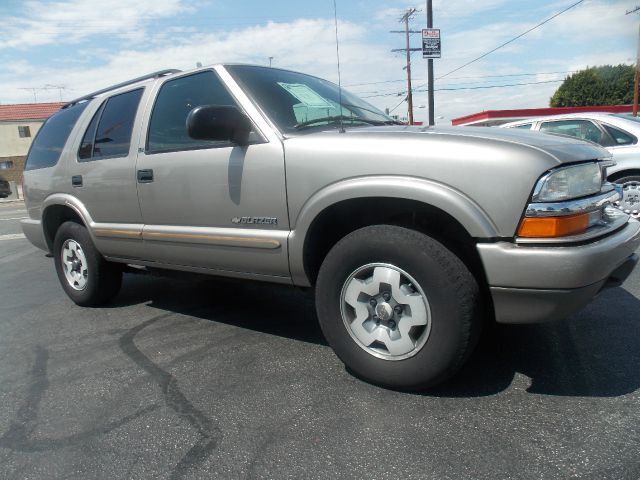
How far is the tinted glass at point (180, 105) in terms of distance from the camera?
3.30 meters

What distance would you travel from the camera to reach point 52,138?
4797 millimetres

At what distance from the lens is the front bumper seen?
214 cm

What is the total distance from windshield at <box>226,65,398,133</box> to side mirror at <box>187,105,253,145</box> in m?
0.18

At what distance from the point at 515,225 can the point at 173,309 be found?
3.18 metres

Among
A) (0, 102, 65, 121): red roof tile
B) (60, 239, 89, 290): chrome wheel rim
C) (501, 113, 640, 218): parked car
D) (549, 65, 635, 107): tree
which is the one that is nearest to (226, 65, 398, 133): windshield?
(60, 239, 89, 290): chrome wheel rim

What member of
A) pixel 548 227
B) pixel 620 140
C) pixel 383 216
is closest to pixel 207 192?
pixel 383 216

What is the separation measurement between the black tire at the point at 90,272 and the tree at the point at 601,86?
6259cm

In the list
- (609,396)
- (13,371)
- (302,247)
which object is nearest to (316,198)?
(302,247)

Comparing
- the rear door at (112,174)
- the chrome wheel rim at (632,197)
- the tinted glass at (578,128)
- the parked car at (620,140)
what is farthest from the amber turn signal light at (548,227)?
the tinted glass at (578,128)

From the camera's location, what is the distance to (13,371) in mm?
3252

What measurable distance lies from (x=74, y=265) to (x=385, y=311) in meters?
3.29

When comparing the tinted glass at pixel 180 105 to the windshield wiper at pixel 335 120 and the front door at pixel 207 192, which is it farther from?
the windshield wiper at pixel 335 120

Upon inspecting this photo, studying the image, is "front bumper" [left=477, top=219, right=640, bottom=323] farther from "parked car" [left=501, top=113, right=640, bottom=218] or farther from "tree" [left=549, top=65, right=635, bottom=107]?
"tree" [left=549, top=65, right=635, bottom=107]

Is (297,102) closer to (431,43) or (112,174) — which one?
(112,174)
